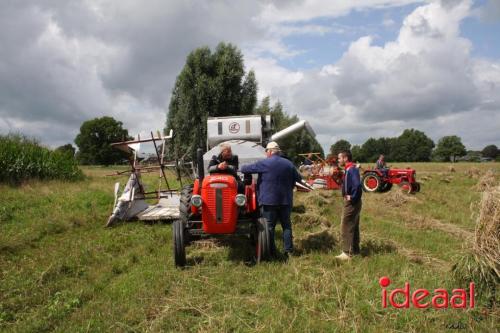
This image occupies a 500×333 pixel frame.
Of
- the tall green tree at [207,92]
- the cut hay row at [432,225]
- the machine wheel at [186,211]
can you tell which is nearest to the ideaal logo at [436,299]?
the machine wheel at [186,211]

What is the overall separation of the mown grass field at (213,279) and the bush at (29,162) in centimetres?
601

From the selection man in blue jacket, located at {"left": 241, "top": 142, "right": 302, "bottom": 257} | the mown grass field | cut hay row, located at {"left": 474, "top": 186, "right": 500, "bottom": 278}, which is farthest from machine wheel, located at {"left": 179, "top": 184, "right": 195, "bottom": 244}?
cut hay row, located at {"left": 474, "top": 186, "right": 500, "bottom": 278}

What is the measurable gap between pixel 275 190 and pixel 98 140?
63038 mm

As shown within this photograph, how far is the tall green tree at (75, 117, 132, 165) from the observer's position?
6144 cm

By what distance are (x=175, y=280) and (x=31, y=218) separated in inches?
215

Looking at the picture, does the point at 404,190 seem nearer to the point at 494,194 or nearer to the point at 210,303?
the point at 494,194

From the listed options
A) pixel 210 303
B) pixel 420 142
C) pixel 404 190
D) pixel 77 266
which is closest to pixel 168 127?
pixel 404 190

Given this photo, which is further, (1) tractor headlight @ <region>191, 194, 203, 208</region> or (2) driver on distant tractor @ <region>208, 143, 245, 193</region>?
(2) driver on distant tractor @ <region>208, 143, 245, 193</region>

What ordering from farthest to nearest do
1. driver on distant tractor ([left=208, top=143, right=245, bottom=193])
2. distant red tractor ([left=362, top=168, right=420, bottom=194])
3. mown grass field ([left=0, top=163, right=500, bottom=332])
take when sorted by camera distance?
1. distant red tractor ([left=362, top=168, right=420, bottom=194])
2. driver on distant tractor ([left=208, top=143, right=245, bottom=193])
3. mown grass field ([left=0, top=163, right=500, bottom=332])

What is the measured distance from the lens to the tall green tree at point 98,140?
61.4m

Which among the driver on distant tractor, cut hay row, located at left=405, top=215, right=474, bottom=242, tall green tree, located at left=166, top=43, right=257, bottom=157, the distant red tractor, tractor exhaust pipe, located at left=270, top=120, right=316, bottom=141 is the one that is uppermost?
tall green tree, located at left=166, top=43, right=257, bottom=157

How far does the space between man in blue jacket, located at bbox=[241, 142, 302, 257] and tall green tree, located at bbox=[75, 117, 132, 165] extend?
5904 cm

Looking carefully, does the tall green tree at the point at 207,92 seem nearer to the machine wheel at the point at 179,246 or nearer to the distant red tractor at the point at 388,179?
the distant red tractor at the point at 388,179

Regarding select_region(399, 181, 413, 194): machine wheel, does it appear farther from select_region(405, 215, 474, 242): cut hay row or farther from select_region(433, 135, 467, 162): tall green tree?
select_region(433, 135, 467, 162): tall green tree
